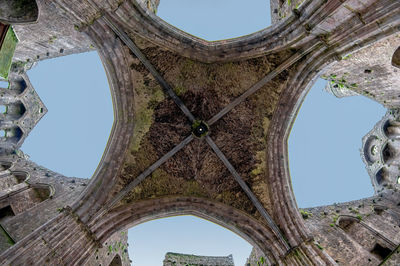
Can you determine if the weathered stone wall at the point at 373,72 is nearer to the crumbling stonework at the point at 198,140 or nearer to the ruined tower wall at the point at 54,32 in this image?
the crumbling stonework at the point at 198,140

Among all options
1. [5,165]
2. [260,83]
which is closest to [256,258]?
[260,83]

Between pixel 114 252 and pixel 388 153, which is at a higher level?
pixel 388 153

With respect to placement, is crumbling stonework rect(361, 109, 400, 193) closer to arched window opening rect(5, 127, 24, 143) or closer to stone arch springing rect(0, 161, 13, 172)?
stone arch springing rect(0, 161, 13, 172)

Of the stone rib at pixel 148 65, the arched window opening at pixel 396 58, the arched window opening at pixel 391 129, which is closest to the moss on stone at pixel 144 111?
the stone rib at pixel 148 65

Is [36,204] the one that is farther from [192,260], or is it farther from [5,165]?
[192,260]

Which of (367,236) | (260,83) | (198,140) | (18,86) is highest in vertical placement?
(18,86)

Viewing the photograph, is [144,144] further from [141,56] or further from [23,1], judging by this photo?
[23,1]

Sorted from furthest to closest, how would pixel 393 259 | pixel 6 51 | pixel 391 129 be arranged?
pixel 391 129 < pixel 393 259 < pixel 6 51
